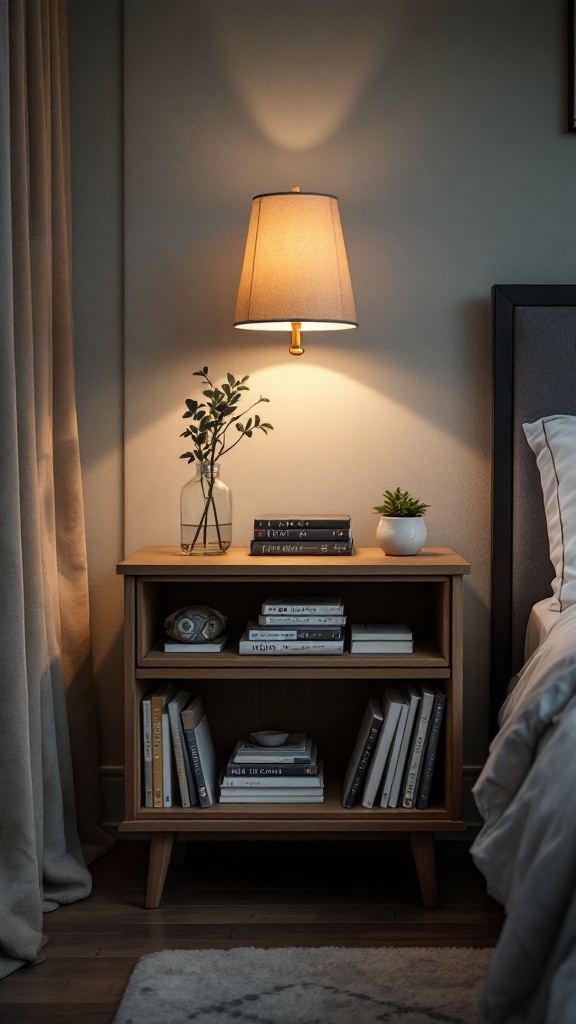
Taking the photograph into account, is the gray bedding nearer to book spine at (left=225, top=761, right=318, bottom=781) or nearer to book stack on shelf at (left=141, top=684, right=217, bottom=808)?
book spine at (left=225, top=761, right=318, bottom=781)

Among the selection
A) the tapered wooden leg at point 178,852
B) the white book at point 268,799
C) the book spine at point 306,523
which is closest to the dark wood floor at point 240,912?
the tapered wooden leg at point 178,852

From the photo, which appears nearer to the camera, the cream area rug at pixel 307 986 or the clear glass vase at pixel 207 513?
the cream area rug at pixel 307 986

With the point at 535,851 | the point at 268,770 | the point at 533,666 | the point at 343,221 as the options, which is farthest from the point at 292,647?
the point at 343,221

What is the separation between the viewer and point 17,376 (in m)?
2.09

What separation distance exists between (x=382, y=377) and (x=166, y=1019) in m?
1.60

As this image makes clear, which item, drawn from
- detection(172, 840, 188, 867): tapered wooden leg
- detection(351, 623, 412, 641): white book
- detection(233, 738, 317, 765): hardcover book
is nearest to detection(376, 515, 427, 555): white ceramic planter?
detection(351, 623, 412, 641): white book

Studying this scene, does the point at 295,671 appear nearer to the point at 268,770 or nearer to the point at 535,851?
the point at 268,770

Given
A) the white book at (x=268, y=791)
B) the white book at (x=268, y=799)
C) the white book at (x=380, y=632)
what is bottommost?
the white book at (x=268, y=799)

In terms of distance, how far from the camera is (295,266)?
89.0 inches

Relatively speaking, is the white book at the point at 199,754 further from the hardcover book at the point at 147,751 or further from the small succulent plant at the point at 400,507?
the small succulent plant at the point at 400,507

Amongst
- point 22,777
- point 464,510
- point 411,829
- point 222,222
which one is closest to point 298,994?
point 411,829

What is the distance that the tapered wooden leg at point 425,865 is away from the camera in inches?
87.0

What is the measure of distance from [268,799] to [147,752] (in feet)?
0.99

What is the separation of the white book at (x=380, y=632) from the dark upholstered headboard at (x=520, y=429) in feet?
1.05
